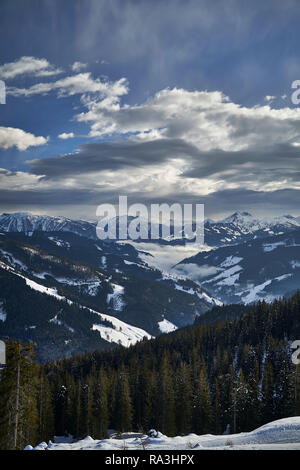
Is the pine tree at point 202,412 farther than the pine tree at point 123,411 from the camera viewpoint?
No

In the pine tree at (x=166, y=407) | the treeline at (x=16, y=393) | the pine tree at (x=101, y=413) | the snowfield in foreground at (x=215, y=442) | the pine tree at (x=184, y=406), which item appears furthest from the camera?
the pine tree at (x=184, y=406)

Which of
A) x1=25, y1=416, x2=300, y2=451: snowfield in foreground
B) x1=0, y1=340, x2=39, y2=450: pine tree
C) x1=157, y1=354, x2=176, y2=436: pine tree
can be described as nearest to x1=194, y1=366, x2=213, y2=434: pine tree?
x1=157, y1=354, x2=176, y2=436: pine tree

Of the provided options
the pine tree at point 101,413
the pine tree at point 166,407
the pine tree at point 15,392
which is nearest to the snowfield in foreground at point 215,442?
the pine tree at point 15,392

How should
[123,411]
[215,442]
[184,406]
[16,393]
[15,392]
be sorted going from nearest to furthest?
[215,442], [16,393], [15,392], [184,406], [123,411]

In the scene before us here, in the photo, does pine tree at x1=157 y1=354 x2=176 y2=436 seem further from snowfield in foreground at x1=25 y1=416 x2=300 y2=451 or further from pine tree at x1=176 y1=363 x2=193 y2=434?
snowfield in foreground at x1=25 y1=416 x2=300 y2=451

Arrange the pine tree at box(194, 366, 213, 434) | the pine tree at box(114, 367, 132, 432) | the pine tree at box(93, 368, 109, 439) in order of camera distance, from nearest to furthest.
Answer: the pine tree at box(194, 366, 213, 434)
the pine tree at box(93, 368, 109, 439)
the pine tree at box(114, 367, 132, 432)

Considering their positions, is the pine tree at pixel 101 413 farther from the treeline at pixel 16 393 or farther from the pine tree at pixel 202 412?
the treeline at pixel 16 393

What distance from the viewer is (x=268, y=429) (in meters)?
32.0

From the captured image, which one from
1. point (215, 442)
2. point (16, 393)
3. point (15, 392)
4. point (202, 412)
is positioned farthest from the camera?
point (202, 412)

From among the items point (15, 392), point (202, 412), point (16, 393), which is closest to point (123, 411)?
point (202, 412)

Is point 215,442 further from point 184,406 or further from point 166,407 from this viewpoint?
point 184,406

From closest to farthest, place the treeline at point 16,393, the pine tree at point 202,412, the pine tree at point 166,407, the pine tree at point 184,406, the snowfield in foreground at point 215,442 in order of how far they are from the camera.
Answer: the snowfield in foreground at point 215,442 → the treeline at point 16,393 → the pine tree at point 166,407 → the pine tree at point 202,412 → the pine tree at point 184,406
